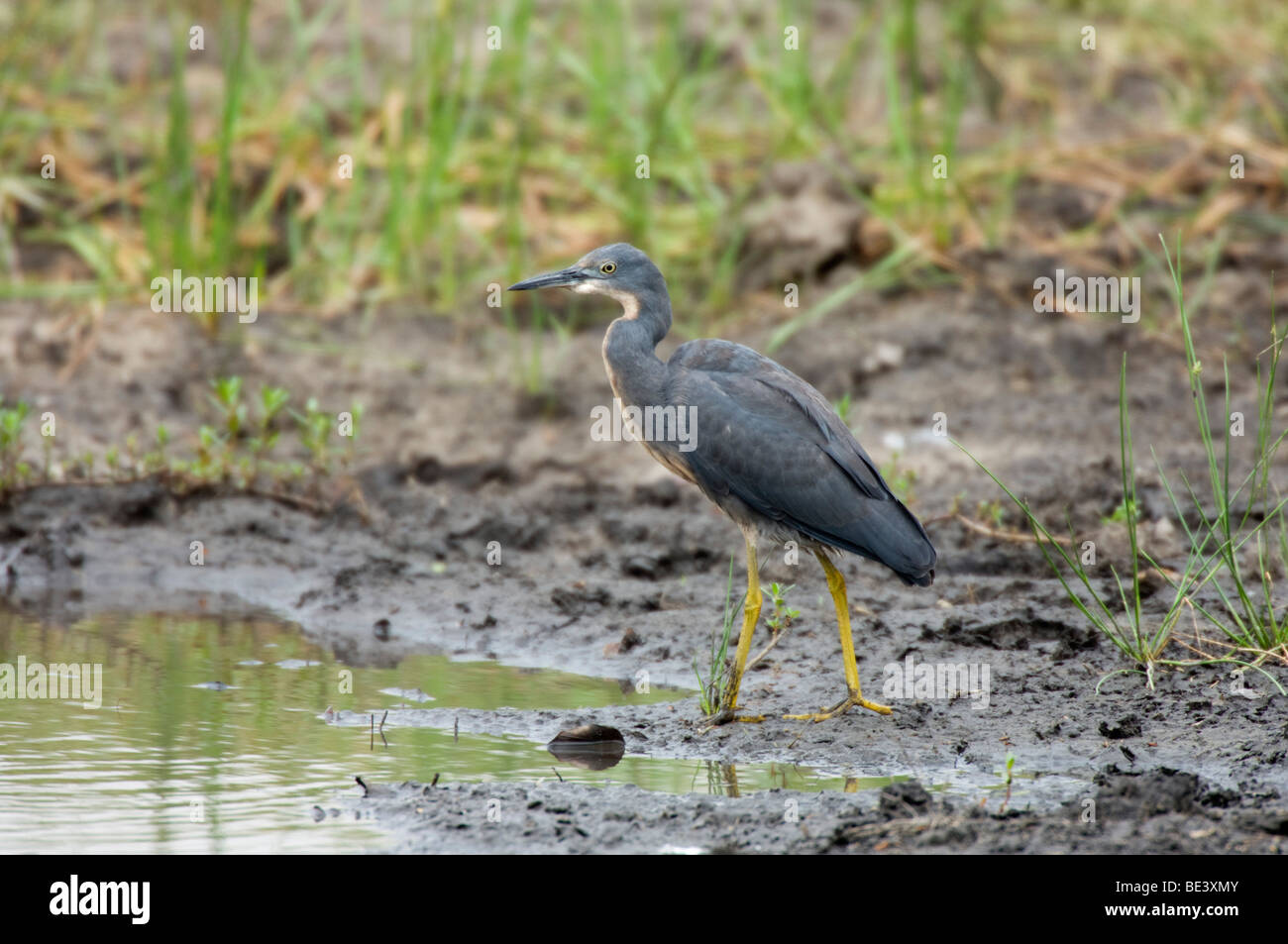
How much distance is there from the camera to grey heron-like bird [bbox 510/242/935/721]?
18.2 ft

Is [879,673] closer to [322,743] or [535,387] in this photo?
[322,743]

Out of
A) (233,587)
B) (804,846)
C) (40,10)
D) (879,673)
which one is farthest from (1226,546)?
(40,10)

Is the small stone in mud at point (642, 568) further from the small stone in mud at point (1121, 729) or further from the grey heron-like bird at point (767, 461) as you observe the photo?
the small stone in mud at point (1121, 729)

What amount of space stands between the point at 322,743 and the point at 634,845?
1.37 m

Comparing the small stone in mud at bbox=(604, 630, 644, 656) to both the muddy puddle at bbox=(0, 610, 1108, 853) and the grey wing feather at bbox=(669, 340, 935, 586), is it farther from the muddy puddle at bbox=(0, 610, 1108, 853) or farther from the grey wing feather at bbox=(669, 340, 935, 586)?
the grey wing feather at bbox=(669, 340, 935, 586)

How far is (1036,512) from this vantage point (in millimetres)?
7301

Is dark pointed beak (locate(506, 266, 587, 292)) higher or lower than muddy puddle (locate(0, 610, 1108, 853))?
higher

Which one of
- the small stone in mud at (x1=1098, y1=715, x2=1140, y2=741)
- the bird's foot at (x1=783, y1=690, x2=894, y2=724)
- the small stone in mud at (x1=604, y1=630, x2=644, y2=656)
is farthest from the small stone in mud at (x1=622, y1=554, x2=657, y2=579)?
the small stone in mud at (x1=1098, y1=715, x2=1140, y2=741)

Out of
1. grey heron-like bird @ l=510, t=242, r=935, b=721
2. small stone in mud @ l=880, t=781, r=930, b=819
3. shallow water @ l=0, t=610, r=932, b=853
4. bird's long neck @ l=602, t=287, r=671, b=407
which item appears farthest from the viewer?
bird's long neck @ l=602, t=287, r=671, b=407

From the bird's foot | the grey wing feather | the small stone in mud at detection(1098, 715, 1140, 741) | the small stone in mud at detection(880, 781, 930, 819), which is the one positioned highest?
the grey wing feather

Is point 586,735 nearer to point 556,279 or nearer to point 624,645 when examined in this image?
point 624,645

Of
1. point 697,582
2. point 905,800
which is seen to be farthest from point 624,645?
point 905,800

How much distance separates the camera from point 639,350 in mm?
5879

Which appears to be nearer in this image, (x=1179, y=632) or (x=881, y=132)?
(x=1179, y=632)
